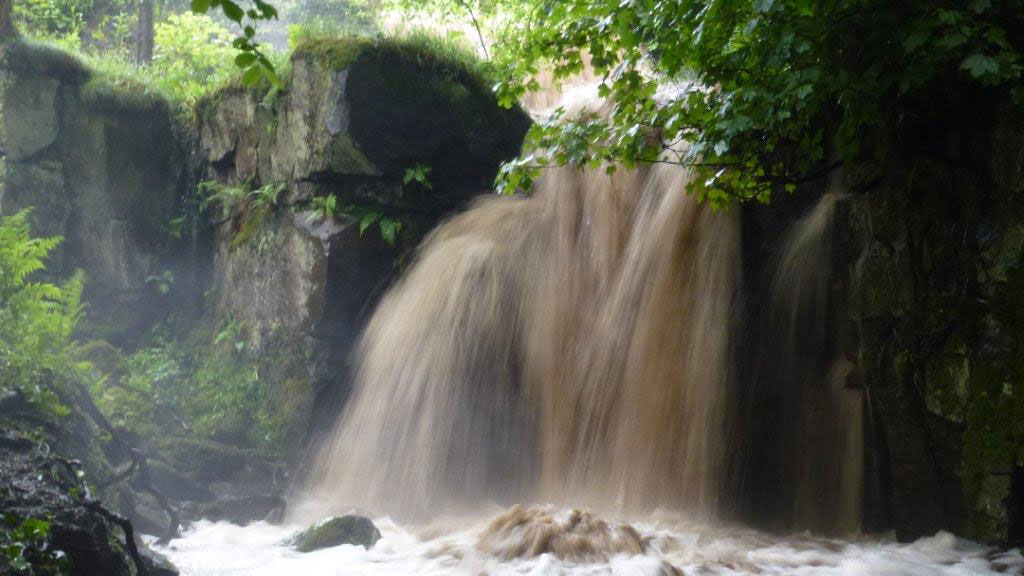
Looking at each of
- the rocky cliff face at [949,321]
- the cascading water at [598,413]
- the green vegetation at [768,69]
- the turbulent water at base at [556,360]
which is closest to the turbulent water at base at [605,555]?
the cascading water at [598,413]

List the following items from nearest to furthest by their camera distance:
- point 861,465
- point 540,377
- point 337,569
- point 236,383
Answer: point 337,569, point 861,465, point 540,377, point 236,383

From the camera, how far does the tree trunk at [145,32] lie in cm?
1489

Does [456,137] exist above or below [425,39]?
below

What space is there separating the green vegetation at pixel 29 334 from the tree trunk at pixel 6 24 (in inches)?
151

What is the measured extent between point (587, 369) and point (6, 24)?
8.10 metres

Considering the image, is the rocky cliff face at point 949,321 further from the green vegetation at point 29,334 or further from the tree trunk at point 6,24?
the tree trunk at point 6,24

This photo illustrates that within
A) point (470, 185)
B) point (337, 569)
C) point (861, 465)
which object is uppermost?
point (470, 185)

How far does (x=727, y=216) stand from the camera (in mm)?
6207

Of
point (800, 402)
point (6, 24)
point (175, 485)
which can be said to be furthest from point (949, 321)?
point (6, 24)

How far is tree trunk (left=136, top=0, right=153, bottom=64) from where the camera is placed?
586 inches

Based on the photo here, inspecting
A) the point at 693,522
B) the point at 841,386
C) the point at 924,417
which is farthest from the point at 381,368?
the point at 924,417

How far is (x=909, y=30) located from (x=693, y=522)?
3.32 metres

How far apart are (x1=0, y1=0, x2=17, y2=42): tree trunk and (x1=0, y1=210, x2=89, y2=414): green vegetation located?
12.6 ft

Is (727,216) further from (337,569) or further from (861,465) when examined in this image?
(337,569)
